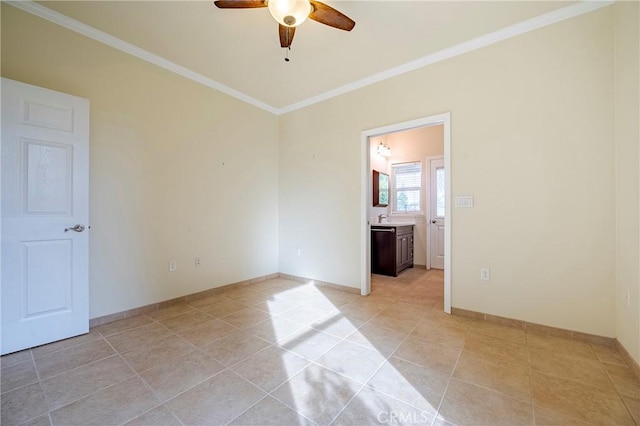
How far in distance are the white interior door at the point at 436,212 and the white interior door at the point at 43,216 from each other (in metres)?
5.09

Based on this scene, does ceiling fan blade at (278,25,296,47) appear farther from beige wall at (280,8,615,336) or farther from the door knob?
the door knob

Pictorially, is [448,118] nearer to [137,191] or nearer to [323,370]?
[323,370]

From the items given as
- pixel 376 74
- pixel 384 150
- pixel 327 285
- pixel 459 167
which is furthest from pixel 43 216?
pixel 384 150

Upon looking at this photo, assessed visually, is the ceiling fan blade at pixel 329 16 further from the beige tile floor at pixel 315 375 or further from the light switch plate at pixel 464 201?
the beige tile floor at pixel 315 375

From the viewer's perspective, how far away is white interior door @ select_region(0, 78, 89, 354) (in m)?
2.03

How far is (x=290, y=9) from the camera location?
1.75 metres

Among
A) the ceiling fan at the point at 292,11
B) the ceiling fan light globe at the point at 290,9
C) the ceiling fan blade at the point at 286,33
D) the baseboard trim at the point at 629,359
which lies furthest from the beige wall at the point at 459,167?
the ceiling fan light globe at the point at 290,9

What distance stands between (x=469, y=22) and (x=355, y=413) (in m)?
3.23

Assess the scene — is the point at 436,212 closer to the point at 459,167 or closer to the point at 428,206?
the point at 428,206

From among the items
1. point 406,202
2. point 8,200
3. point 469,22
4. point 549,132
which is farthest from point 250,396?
point 406,202

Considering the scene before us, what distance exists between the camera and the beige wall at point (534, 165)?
2166 mm

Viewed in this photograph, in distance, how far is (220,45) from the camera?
2730 millimetres

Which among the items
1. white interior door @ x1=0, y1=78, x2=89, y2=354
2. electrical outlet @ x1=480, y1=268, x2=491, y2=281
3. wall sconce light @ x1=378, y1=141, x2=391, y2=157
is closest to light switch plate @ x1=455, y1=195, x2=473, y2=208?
electrical outlet @ x1=480, y1=268, x2=491, y2=281

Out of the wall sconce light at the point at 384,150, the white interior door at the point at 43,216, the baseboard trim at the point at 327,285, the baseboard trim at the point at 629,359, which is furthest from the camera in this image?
the wall sconce light at the point at 384,150
